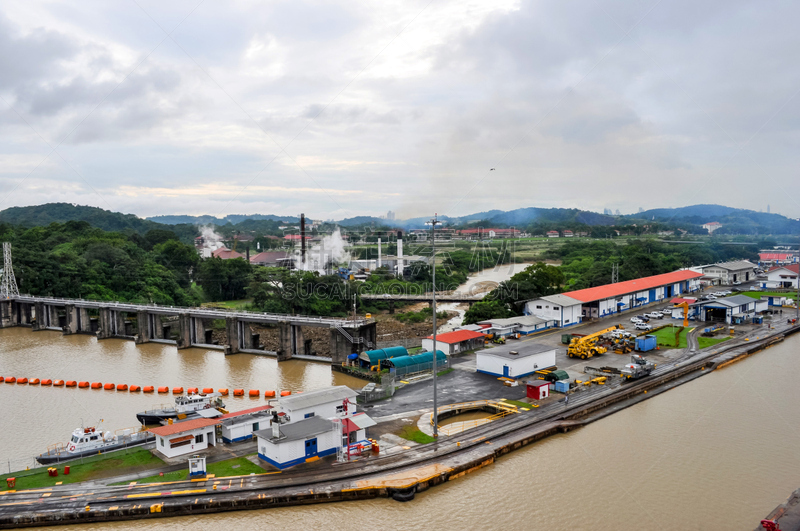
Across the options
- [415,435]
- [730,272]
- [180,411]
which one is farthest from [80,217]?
[730,272]

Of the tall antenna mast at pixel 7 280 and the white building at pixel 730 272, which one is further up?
the tall antenna mast at pixel 7 280

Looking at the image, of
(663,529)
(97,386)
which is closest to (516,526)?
(663,529)

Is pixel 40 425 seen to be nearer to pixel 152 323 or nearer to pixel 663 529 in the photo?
pixel 152 323

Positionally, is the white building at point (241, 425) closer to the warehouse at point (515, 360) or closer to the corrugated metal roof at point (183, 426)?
the corrugated metal roof at point (183, 426)

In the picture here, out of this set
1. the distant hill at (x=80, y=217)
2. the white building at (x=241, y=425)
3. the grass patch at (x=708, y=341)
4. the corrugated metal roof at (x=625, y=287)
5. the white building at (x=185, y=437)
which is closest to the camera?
the white building at (x=185, y=437)

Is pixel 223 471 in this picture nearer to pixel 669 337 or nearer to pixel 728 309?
pixel 669 337

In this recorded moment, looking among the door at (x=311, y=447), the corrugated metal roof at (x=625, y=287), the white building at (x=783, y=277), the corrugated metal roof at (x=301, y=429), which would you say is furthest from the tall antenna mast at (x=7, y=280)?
the white building at (x=783, y=277)

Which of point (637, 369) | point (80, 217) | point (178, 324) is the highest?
point (80, 217)

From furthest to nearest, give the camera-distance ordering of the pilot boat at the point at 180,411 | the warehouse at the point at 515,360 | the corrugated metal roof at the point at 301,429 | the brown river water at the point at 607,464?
the warehouse at the point at 515,360, the pilot boat at the point at 180,411, the corrugated metal roof at the point at 301,429, the brown river water at the point at 607,464
